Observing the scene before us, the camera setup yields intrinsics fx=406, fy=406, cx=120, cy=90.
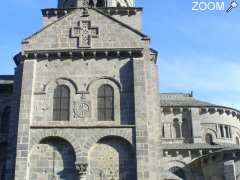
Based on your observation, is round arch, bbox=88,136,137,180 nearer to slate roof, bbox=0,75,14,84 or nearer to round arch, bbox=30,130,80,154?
round arch, bbox=30,130,80,154

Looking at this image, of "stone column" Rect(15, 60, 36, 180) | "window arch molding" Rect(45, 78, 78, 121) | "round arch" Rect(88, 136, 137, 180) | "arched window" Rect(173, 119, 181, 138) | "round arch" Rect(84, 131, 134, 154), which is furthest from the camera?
"arched window" Rect(173, 119, 181, 138)

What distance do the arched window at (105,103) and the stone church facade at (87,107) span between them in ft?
0.17

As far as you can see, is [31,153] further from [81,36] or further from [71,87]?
[81,36]

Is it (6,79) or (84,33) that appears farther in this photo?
(6,79)

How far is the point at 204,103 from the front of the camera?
120 feet

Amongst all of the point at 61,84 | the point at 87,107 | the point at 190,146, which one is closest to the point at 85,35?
the point at 61,84

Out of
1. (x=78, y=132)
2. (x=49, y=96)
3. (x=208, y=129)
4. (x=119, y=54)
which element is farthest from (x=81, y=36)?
(x=208, y=129)

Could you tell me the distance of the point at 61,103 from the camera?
21.4 m

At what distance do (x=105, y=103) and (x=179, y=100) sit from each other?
17.1m

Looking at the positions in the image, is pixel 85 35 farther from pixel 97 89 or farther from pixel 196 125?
pixel 196 125

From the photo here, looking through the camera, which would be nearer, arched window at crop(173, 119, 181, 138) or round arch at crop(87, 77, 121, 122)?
round arch at crop(87, 77, 121, 122)

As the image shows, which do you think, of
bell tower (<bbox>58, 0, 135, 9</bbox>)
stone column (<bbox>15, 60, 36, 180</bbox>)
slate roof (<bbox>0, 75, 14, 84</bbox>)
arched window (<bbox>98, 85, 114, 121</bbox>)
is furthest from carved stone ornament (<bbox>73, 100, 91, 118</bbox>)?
slate roof (<bbox>0, 75, 14, 84</bbox>)

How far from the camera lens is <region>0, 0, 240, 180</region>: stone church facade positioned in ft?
64.5

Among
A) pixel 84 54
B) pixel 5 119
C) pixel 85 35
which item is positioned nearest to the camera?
pixel 84 54
